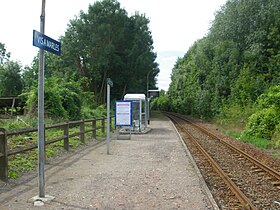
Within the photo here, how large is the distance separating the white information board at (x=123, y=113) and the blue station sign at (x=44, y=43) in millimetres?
10395

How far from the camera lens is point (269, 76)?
27.7 m

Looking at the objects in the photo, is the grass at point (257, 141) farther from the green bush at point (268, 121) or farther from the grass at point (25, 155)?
the grass at point (25, 155)

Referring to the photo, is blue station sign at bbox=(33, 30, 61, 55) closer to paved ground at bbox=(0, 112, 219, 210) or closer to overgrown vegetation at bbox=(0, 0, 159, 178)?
paved ground at bbox=(0, 112, 219, 210)

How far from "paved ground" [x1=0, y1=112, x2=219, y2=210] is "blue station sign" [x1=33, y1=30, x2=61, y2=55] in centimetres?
262

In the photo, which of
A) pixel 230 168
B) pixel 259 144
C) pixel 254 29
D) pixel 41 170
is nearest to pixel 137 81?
pixel 254 29

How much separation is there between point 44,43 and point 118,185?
3.34 meters

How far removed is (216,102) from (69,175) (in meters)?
27.9

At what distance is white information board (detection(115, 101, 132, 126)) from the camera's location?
651 inches

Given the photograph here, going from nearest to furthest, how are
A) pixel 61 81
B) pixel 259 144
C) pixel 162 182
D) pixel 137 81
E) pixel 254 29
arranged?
pixel 162 182 < pixel 259 144 < pixel 61 81 < pixel 254 29 < pixel 137 81

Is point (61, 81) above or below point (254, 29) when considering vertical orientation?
below

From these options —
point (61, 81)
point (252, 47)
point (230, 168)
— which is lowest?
point (230, 168)

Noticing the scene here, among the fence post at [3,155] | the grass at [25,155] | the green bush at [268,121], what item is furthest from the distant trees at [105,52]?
the fence post at [3,155]

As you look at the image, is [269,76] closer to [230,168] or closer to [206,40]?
[206,40]

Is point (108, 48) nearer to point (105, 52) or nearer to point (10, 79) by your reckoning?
point (105, 52)
